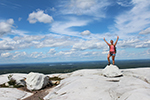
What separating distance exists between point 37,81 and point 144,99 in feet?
49.0

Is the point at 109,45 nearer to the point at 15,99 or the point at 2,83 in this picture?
the point at 15,99

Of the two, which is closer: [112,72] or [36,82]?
[112,72]

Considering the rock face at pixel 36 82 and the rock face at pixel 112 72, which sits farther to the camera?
the rock face at pixel 36 82

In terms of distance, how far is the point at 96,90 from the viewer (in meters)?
10.4

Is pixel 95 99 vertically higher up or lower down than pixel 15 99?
higher up

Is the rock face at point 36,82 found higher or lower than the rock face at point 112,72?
lower

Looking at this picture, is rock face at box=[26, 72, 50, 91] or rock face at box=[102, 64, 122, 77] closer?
rock face at box=[102, 64, 122, 77]

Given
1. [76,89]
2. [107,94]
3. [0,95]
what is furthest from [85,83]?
[0,95]

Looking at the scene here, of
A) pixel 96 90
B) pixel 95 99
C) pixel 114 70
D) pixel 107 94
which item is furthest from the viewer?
pixel 114 70

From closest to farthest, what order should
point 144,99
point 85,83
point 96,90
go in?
point 144,99
point 96,90
point 85,83

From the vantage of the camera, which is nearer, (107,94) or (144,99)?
(144,99)

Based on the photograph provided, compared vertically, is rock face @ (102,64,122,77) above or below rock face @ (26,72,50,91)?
above

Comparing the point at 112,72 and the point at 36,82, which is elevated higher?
the point at 112,72

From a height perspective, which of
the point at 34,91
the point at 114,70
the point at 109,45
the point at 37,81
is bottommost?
the point at 34,91
